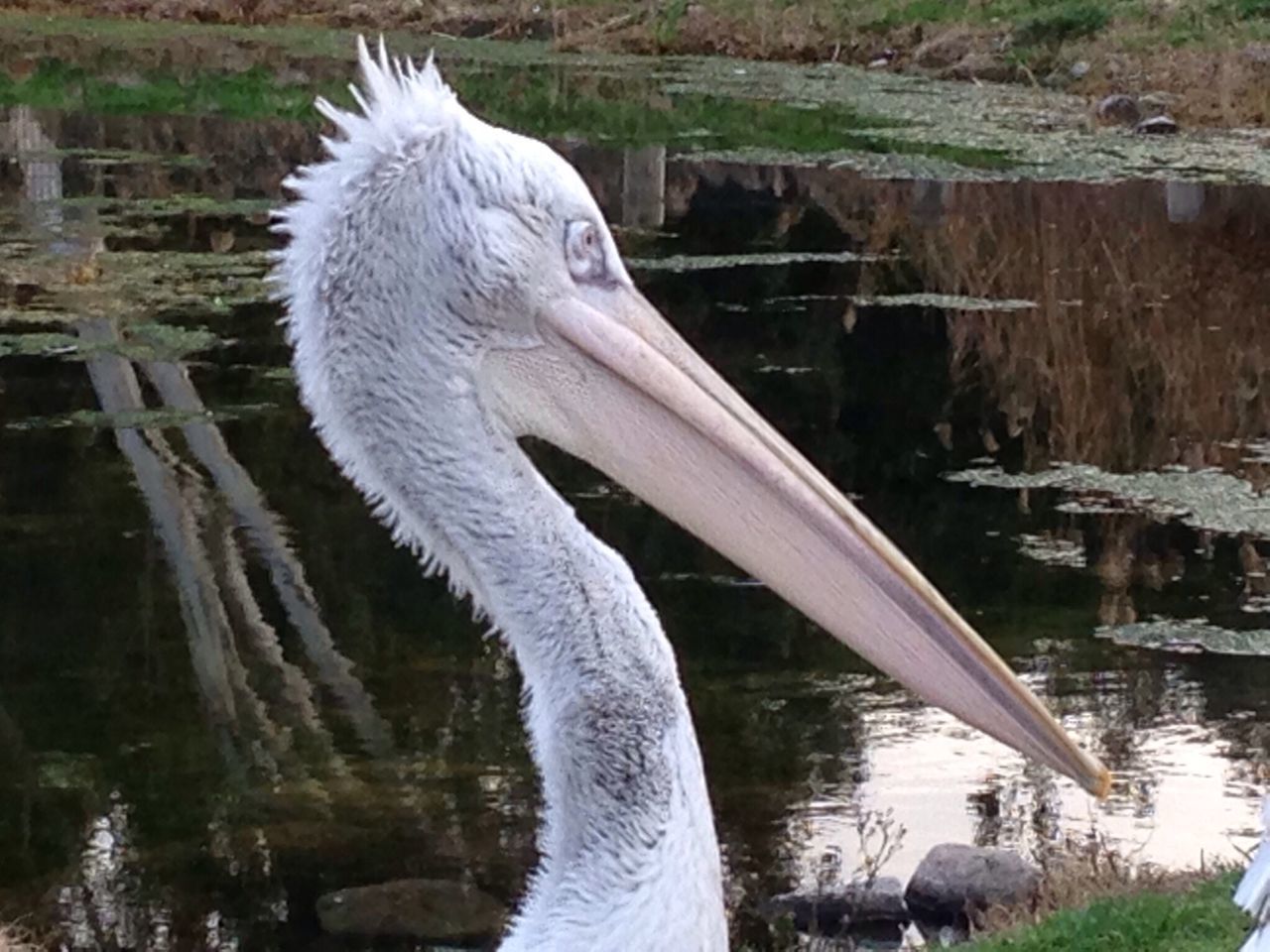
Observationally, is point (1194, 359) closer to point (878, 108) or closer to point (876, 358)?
point (876, 358)

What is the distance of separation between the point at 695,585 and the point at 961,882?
2016 millimetres

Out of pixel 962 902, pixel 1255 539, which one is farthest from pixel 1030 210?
pixel 962 902

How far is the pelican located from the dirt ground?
13.3 meters

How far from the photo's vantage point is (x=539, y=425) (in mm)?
2305

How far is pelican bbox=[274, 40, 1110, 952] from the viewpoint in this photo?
2.19 m

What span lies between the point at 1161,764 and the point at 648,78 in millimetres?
13564

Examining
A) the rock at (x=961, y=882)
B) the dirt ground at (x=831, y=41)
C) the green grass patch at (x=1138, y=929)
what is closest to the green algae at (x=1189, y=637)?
the rock at (x=961, y=882)

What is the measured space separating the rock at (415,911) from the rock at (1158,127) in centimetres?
1085

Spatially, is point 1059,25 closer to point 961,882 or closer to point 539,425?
point 961,882

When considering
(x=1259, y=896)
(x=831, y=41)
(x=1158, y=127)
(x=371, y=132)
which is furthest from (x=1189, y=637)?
(x=831, y=41)

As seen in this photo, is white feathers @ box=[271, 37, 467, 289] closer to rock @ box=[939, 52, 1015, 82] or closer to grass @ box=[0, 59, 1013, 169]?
grass @ box=[0, 59, 1013, 169]

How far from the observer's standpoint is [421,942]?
4715mm

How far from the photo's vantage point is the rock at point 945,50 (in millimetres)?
18281

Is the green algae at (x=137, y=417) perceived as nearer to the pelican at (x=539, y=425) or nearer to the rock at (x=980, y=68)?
the pelican at (x=539, y=425)
